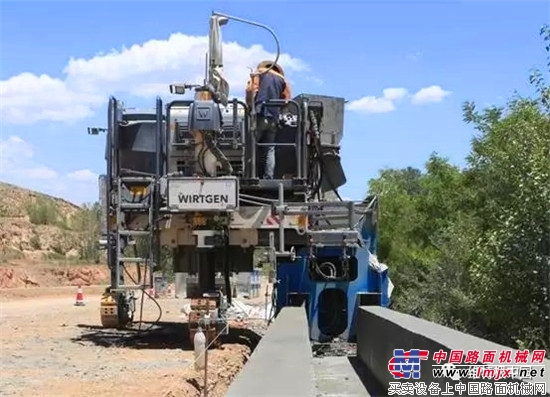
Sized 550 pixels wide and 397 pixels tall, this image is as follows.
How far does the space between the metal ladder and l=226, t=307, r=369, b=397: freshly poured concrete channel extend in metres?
2.09

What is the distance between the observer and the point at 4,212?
58906mm

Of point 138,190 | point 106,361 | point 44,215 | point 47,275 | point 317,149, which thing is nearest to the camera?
point 106,361

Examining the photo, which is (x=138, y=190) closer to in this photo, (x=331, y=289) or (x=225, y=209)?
(x=225, y=209)

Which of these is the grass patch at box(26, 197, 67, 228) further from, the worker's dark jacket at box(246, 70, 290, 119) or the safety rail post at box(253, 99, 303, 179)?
the safety rail post at box(253, 99, 303, 179)

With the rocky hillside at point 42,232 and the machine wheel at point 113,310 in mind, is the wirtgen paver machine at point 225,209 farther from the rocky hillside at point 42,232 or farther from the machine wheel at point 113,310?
the rocky hillside at point 42,232

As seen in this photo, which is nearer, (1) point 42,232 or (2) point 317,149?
(2) point 317,149

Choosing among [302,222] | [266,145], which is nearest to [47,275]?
[266,145]

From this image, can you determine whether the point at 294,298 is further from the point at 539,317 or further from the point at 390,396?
the point at 390,396

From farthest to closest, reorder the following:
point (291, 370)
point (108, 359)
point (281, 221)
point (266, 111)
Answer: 1. point (266, 111)
2. point (281, 221)
3. point (108, 359)
4. point (291, 370)

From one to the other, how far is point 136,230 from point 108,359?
185cm

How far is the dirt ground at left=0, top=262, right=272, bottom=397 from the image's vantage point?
962 centimetres

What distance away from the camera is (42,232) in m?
55.6

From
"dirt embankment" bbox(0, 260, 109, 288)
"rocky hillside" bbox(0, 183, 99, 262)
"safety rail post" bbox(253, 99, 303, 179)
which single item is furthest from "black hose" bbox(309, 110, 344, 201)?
"rocky hillside" bbox(0, 183, 99, 262)

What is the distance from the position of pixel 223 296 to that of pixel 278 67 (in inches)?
138
